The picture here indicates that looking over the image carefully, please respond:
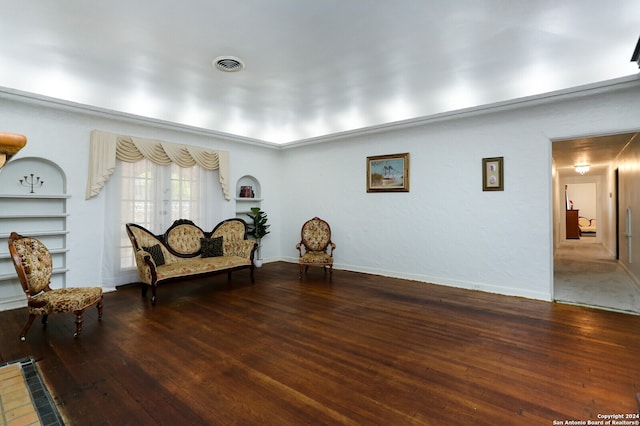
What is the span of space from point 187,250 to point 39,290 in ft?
7.34

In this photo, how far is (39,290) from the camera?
133 inches

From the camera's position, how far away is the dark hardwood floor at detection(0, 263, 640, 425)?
80.0 inches

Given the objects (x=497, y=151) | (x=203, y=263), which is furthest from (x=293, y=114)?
(x=497, y=151)

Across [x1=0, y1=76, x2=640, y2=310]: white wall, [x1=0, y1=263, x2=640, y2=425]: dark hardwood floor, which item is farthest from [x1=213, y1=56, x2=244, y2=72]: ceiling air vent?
[x1=0, y1=263, x2=640, y2=425]: dark hardwood floor

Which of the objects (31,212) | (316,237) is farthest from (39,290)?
(316,237)

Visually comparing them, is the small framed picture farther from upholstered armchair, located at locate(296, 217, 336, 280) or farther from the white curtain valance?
the white curtain valance

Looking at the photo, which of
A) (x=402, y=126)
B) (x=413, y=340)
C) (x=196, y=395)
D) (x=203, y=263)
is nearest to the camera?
(x=196, y=395)

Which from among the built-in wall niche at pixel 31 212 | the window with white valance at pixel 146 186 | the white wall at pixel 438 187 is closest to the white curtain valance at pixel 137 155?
the window with white valance at pixel 146 186

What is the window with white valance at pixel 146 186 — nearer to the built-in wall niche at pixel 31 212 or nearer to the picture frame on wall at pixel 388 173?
the built-in wall niche at pixel 31 212

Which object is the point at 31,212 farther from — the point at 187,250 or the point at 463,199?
the point at 463,199

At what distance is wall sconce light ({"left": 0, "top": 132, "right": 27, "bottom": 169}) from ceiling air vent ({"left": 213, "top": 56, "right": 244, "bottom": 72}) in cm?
302

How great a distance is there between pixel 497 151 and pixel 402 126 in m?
1.60

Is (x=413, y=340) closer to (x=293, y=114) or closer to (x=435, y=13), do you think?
(x=435, y=13)

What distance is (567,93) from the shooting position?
4.03 meters
